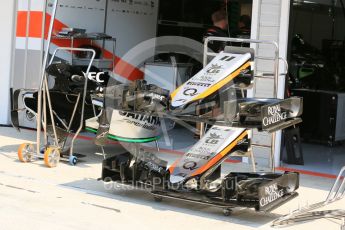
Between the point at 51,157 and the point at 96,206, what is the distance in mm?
1763

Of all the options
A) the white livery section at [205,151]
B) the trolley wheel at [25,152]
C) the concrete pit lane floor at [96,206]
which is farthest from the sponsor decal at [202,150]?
the trolley wheel at [25,152]

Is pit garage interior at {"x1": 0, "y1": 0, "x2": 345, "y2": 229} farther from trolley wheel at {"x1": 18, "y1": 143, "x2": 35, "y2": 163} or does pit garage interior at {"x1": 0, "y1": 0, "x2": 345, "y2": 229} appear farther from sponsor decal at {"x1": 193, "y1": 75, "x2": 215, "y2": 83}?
sponsor decal at {"x1": 193, "y1": 75, "x2": 215, "y2": 83}

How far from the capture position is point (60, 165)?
25.5 feet

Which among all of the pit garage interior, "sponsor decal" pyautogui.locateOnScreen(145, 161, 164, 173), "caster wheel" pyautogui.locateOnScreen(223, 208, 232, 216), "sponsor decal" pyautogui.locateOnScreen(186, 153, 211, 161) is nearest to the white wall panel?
the pit garage interior

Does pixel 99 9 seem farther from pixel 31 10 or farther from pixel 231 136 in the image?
pixel 231 136

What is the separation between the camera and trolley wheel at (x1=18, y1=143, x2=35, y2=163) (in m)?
7.72

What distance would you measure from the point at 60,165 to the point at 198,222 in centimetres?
264

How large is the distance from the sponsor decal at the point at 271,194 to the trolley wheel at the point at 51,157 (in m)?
2.81

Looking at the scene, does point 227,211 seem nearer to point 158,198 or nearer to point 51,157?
point 158,198

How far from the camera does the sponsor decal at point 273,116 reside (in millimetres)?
5512

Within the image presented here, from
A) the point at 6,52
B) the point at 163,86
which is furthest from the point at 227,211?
the point at 6,52

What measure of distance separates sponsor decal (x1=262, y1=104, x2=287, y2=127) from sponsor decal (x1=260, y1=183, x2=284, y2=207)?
1.74 feet

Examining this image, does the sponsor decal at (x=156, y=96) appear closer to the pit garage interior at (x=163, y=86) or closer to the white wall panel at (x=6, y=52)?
the pit garage interior at (x=163, y=86)

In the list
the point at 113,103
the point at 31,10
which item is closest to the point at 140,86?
the point at 113,103
